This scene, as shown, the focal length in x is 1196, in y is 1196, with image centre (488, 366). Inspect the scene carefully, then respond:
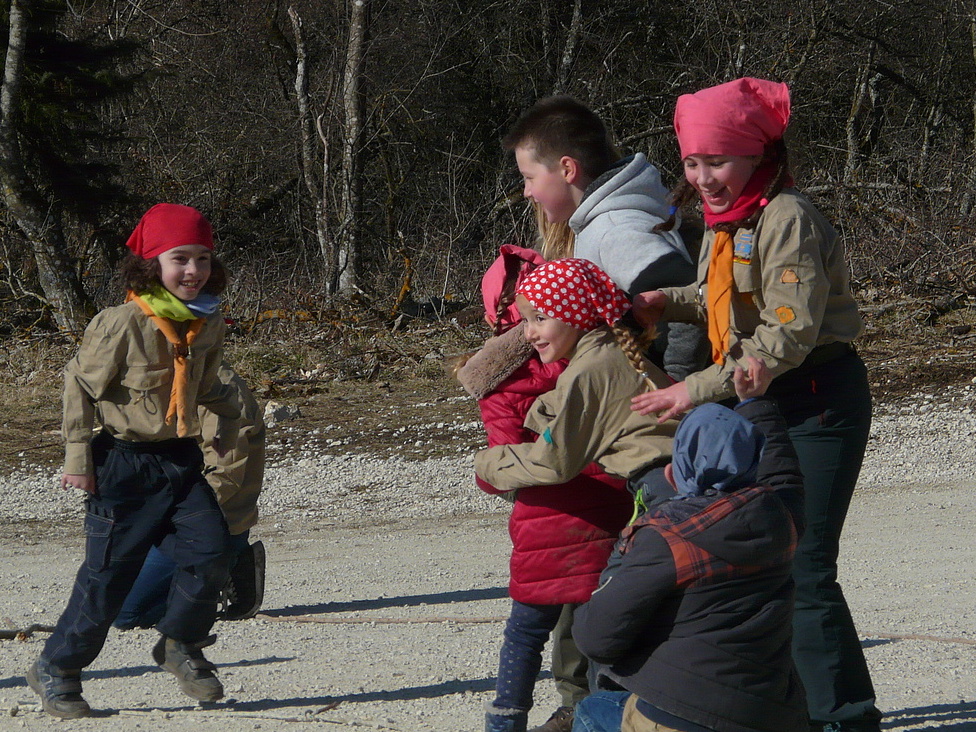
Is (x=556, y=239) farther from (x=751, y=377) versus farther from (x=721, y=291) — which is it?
(x=751, y=377)

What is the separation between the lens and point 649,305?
330 cm

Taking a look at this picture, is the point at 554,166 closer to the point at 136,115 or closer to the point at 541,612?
the point at 541,612

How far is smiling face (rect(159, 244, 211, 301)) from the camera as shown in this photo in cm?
421

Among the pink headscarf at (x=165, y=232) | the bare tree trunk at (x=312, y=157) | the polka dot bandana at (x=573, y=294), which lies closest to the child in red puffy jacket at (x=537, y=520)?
the polka dot bandana at (x=573, y=294)

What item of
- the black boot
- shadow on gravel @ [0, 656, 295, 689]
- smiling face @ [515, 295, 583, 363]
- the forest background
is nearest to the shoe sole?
shadow on gravel @ [0, 656, 295, 689]

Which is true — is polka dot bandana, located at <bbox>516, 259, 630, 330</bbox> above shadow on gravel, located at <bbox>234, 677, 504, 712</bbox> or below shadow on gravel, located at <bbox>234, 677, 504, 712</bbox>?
above

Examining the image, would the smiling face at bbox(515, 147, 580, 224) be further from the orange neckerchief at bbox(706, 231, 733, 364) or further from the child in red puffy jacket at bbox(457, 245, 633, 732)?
the orange neckerchief at bbox(706, 231, 733, 364)

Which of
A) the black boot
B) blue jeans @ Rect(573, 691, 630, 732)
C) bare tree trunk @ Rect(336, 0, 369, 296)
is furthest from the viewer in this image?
bare tree trunk @ Rect(336, 0, 369, 296)

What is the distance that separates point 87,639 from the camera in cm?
411

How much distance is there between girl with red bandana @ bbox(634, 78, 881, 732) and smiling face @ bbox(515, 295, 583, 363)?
8.3 inches

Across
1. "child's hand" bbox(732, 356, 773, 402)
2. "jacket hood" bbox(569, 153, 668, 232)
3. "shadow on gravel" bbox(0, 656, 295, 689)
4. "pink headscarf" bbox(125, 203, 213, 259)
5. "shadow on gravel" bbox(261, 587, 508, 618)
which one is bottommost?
"shadow on gravel" bbox(261, 587, 508, 618)

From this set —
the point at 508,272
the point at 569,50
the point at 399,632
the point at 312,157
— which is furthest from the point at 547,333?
the point at 569,50

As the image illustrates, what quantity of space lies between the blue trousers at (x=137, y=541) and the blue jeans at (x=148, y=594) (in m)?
0.98

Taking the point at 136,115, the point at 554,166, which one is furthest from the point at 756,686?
the point at 136,115
